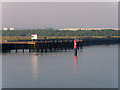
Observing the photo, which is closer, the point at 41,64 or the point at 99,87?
the point at 99,87

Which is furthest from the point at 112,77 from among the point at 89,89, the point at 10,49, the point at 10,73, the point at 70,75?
the point at 10,49

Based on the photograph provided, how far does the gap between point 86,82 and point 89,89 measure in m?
3.89

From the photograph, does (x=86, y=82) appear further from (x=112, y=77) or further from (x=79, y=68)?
(x=79, y=68)

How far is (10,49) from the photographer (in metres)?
97.4

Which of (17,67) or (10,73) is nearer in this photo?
(10,73)

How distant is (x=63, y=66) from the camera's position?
6262 centimetres

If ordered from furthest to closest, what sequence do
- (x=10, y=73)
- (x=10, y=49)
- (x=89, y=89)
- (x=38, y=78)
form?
1. (x=10, y=49)
2. (x=10, y=73)
3. (x=38, y=78)
4. (x=89, y=89)

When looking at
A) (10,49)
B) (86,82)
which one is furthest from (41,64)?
(10,49)

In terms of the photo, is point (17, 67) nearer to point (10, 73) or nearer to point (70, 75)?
point (10, 73)

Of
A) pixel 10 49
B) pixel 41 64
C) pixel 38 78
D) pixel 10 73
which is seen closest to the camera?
pixel 38 78

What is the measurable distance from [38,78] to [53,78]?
1.56 metres

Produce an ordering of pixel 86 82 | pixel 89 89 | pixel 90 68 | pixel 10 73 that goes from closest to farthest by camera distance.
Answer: pixel 89 89, pixel 86 82, pixel 10 73, pixel 90 68

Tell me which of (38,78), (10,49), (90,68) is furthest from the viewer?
(10,49)

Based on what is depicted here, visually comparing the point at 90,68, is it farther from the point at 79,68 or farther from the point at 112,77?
the point at 112,77
